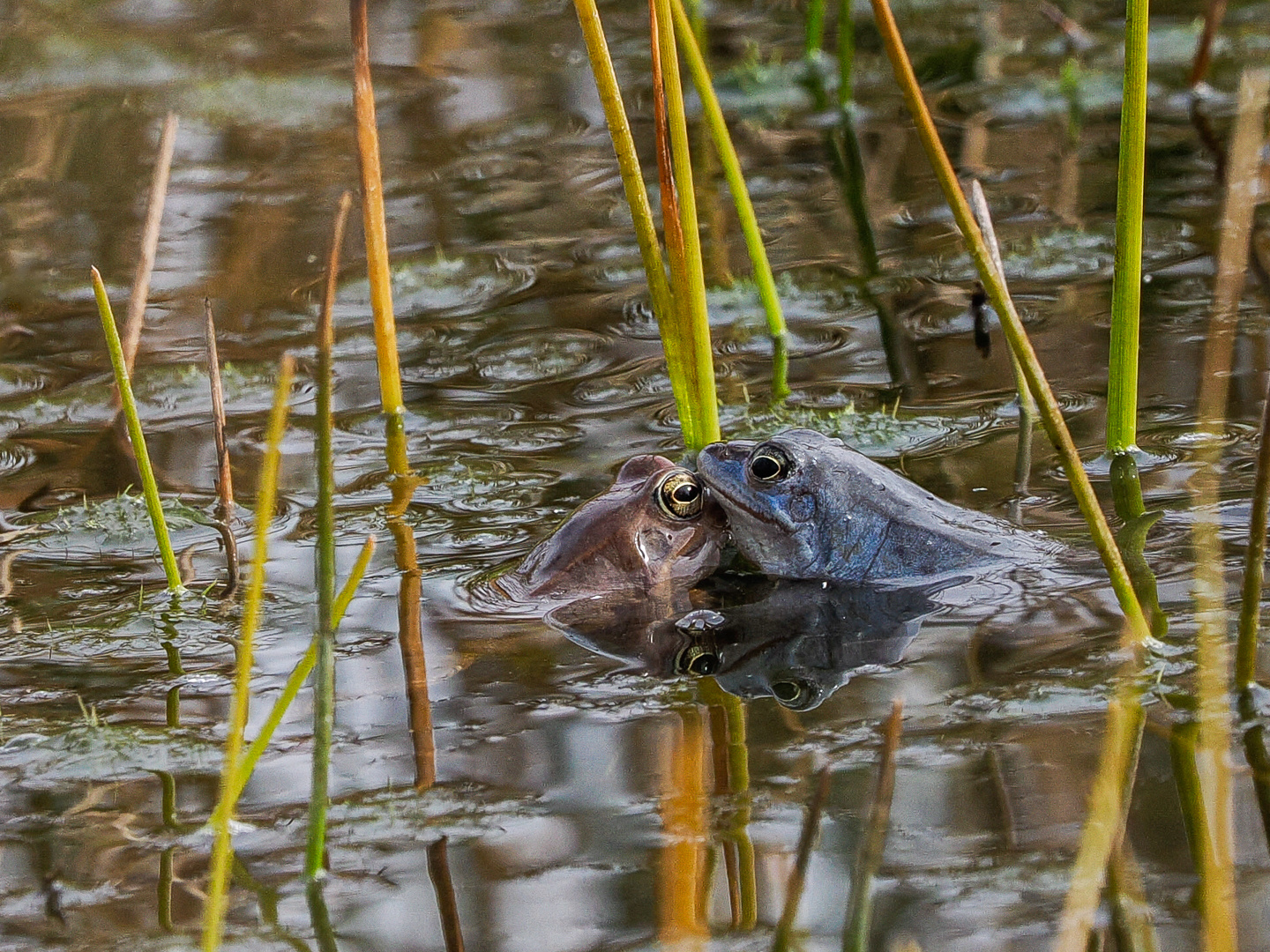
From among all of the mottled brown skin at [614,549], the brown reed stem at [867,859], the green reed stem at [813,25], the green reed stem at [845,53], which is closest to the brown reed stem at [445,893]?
the brown reed stem at [867,859]

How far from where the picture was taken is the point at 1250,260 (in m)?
5.06

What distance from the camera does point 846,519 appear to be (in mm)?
3734

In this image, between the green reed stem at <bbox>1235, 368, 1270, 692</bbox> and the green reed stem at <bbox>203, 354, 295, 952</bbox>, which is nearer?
the green reed stem at <bbox>203, 354, 295, 952</bbox>

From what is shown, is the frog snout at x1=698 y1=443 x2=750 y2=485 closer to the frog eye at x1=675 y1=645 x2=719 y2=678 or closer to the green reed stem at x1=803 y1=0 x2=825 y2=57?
the frog eye at x1=675 y1=645 x2=719 y2=678

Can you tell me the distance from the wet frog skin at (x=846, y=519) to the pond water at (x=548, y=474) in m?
0.20

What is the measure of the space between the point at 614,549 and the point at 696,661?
46cm

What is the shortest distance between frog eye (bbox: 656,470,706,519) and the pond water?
0.41 meters

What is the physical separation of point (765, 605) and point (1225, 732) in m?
1.17

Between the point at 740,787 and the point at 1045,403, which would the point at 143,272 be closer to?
the point at 740,787

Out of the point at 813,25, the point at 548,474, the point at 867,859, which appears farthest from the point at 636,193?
the point at 813,25

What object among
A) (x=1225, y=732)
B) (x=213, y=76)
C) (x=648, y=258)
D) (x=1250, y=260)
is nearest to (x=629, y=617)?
(x=648, y=258)

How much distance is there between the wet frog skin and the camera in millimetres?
3691

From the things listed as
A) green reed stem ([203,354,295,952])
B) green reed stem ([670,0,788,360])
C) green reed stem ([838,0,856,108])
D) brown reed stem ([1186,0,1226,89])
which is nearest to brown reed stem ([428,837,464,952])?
green reed stem ([203,354,295,952])

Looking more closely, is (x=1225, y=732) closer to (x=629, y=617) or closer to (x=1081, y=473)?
(x=1081, y=473)
